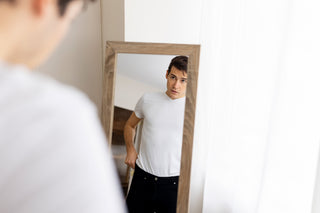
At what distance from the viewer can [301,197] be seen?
0.88m

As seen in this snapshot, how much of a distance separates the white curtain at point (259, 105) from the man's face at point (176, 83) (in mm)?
134

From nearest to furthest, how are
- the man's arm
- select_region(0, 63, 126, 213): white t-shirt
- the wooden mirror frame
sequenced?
select_region(0, 63, 126, 213): white t-shirt → the wooden mirror frame → the man's arm

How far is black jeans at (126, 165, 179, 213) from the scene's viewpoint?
1.28 metres

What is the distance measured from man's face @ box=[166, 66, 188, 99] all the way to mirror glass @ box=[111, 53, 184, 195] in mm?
23

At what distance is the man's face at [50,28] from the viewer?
36cm

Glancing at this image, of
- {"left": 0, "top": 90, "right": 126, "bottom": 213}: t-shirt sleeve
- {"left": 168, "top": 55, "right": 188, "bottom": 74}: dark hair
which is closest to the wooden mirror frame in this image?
{"left": 168, "top": 55, "right": 188, "bottom": 74}: dark hair

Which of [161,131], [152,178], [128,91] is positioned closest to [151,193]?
[152,178]

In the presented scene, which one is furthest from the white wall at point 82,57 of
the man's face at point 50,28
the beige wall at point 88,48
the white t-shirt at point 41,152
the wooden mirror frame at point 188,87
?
the white t-shirt at point 41,152

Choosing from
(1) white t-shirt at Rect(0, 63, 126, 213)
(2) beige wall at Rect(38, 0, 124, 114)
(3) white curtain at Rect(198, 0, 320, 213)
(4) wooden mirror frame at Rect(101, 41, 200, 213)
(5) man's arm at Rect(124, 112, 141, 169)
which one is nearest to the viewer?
(1) white t-shirt at Rect(0, 63, 126, 213)

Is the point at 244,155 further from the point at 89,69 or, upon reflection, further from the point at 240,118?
the point at 89,69

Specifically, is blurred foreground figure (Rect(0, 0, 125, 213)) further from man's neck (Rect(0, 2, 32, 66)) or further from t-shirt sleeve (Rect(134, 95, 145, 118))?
t-shirt sleeve (Rect(134, 95, 145, 118))

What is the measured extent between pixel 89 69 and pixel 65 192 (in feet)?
4.47

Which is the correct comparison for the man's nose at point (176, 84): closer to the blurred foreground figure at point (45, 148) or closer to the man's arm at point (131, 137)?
the man's arm at point (131, 137)

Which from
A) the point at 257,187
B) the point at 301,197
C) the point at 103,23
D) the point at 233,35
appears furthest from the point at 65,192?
the point at 103,23
